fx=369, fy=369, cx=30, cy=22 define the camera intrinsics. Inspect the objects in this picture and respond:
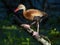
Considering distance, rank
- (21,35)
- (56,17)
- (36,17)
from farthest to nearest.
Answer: (56,17) → (21,35) → (36,17)

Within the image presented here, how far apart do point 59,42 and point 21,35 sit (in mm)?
1073

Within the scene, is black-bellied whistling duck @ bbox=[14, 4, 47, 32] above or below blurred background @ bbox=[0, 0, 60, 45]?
above

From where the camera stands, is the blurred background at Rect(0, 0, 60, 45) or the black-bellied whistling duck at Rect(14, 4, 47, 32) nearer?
the black-bellied whistling duck at Rect(14, 4, 47, 32)

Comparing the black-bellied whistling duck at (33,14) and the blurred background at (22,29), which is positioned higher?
the black-bellied whistling duck at (33,14)

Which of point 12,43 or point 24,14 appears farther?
point 12,43

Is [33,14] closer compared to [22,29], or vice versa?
[33,14]

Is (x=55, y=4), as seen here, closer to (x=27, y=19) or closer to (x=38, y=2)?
(x=38, y=2)

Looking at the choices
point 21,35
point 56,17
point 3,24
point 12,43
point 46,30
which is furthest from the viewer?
point 56,17

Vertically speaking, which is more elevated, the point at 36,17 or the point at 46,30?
the point at 36,17

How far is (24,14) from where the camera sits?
6.24 m

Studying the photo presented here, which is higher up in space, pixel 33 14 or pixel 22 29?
pixel 33 14

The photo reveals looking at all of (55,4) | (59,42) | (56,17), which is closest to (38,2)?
(56,17)

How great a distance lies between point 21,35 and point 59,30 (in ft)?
3.90

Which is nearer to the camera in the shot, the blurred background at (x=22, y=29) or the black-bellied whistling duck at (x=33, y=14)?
the black-bellied whistling duck at (x=33, y=14)
